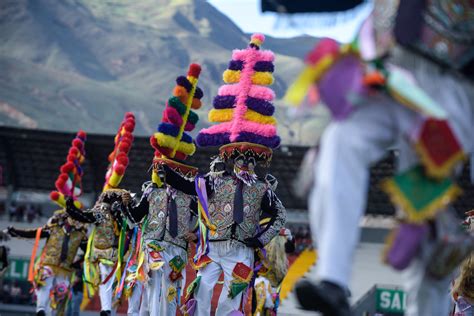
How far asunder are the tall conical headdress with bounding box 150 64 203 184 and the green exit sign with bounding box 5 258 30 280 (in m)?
14.9

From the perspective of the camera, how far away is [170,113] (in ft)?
38.3

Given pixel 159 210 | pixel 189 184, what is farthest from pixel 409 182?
pixel 159 210

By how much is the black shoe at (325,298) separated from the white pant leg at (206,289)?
6756mm

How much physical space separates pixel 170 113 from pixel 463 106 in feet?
25.0

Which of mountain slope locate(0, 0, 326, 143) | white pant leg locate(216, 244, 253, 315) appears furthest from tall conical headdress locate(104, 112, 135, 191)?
mountain slope locate(0, 0, 326, 143)

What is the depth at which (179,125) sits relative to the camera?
1178cm

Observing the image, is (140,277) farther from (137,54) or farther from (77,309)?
(137,54)

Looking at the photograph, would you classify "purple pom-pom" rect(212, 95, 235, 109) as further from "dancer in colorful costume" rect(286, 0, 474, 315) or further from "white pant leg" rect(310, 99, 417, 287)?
"white pant leg" rect(310, 99, 417, 287)

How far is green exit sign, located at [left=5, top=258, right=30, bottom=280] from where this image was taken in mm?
→ 25906

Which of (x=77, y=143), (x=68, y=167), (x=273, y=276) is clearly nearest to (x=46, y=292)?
(x=68, y=167)

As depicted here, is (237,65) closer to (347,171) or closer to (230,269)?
(230,269)

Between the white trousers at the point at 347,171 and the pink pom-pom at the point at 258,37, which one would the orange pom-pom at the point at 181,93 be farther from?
the white trousers at the point at 347,171

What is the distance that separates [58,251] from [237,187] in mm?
6229

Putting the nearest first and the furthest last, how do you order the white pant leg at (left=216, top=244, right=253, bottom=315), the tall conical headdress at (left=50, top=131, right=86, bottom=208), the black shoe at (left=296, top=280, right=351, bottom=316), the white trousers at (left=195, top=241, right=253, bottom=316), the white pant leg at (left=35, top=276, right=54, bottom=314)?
the black shoe at (left=296, top=280, right=351, bottom=316) → the white pant leg at (left=216, top=244, right=253, bottom=315) → the white trousers at (left=195, top=241, right=253, bottom=316) → the tall conical headdress at (left=50, top=131, right=86, bottom=208) → the white pant leg at (left=35, top=276, right=54, bottom=314)
